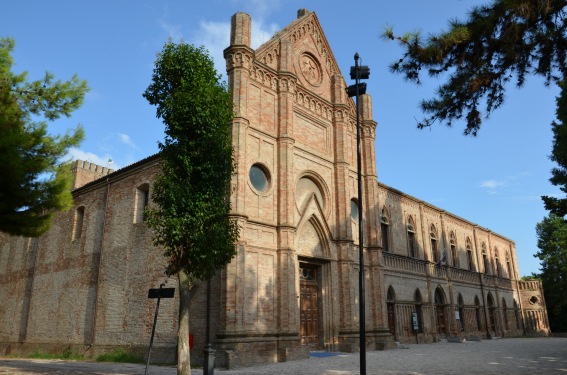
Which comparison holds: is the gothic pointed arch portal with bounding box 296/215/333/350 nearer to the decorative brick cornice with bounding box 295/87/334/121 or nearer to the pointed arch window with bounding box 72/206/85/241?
the decorative brick cornice with bounding box 295/87/334/121

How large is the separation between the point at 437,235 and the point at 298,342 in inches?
815

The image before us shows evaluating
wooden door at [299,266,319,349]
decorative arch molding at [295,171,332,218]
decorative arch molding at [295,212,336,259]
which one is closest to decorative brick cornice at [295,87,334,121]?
decorative arch molding at [295,171,332,218]

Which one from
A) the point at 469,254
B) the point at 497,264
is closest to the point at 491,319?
the point at 469,254

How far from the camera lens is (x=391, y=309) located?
2794cm

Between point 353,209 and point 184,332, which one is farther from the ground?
point 353,209

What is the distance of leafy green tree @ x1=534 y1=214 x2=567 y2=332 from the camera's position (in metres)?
45.6

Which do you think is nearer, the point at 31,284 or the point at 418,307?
the point at 31,284

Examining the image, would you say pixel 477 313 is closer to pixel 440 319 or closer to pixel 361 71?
pixel 440 319

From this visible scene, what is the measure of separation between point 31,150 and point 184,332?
7.79m

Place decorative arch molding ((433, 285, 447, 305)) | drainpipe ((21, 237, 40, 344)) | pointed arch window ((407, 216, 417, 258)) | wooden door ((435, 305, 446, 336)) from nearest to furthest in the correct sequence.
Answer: drainpipe ((21, 237, 40, 344)) < pointed arch window ((407, 216, 417, 258)) < wooden door ((435, 305, 446, 336)) < decorative arch molding ((433, 285, 447, 305))

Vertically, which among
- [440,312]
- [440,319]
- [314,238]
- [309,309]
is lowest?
[440,319]

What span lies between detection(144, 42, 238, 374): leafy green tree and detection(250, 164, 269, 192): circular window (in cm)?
456

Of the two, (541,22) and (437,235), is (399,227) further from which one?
(541,22)

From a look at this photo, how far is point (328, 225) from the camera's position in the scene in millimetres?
22266
